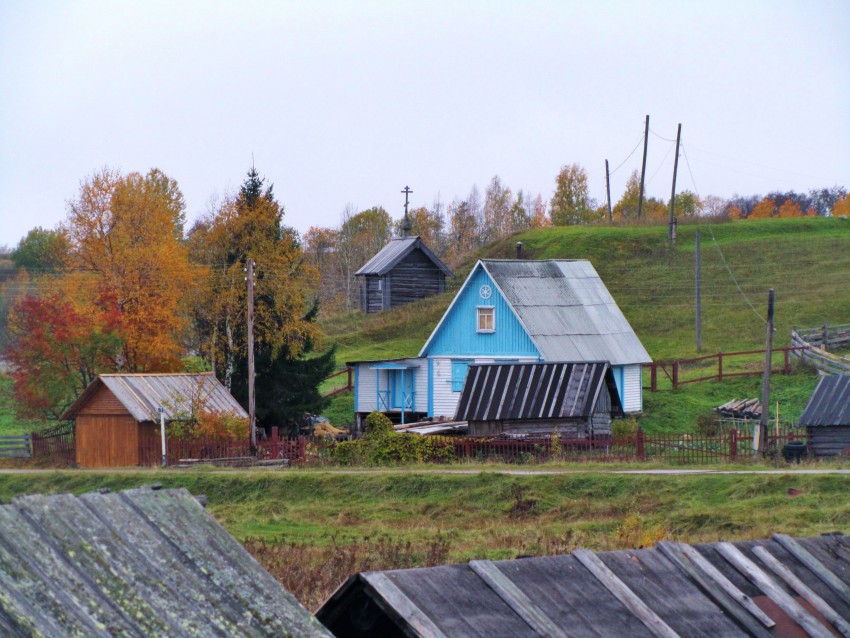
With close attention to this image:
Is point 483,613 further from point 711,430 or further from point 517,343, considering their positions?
point 517,343

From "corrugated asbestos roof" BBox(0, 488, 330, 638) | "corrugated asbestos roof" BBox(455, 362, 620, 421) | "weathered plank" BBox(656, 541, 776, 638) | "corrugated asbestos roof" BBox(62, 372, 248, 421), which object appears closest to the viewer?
"corrugated asbestos roof" BBox(0, 488, 330, 638)

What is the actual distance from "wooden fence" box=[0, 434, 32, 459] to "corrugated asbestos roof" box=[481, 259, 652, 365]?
663 inches

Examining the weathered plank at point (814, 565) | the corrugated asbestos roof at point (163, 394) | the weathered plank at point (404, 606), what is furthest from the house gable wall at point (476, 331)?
the weathered plank at point (404, 606)

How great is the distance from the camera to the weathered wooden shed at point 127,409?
1330 inches

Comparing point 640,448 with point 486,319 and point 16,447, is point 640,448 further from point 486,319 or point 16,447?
point 16,447

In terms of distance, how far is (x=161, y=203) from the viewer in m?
45.6

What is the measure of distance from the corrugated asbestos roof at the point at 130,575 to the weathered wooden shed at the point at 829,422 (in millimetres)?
24799

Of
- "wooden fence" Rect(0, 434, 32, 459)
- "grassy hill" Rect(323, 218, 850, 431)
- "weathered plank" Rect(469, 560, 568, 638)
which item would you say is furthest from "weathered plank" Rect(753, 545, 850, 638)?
"grassy hill" Rect(323, 218, 850, 431)

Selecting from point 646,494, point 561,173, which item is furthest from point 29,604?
point 561,173

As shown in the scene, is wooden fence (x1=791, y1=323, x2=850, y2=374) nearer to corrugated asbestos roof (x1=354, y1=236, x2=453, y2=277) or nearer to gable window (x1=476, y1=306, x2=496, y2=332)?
gable window (x1=476, y1=306, x2=496, y2=332)

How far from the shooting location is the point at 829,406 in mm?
30016

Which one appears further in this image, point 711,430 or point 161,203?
point 161,203

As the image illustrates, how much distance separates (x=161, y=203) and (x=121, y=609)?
133 feet

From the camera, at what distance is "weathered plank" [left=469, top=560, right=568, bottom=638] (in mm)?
7184
